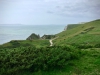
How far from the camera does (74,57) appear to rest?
17.4 metres

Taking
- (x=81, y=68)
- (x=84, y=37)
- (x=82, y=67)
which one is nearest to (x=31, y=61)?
(x=81, y=68)

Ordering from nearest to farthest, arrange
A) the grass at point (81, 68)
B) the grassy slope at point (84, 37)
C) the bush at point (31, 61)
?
the bush at point (31, 61), the grass at point (81, 68), the grassy slope at point (84, 37)

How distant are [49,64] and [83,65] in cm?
378

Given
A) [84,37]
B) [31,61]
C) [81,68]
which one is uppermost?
[31,61]

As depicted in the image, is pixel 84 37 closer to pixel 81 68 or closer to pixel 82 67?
pixel 82 67

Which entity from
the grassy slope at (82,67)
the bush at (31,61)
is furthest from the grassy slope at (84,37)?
the bush at (31,61)

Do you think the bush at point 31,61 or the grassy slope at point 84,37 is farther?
the grassy slope at point 84,37

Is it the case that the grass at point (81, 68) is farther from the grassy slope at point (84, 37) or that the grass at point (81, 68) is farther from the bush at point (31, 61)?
the grassy slope at point (84, 37)

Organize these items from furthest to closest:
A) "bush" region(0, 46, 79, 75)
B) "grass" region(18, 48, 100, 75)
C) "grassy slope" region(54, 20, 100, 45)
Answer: "grassy slope" region(54, 20, 100, 45) < "grass" region(18, 48, 100, 75) < "bush" region(0, 46, 79, 75)

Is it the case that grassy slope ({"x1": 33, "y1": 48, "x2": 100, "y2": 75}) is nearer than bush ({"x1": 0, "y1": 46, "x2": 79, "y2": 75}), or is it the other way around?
bush ({"x1": 0, "y1": 46, "x2": 79, "y2": 75})

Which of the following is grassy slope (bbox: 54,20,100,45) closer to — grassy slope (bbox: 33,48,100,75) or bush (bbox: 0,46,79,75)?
grassy slope (bbox: 33,48,100,75)

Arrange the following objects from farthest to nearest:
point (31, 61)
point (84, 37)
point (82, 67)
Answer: point (84, 37), point (82, 67), point (31, 61)

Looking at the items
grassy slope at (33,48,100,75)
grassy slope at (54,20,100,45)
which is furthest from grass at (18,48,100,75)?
grassy slope at (54,20,100,45)

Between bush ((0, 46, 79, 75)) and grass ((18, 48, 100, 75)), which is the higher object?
bush ((0, 46, 79, 75))
